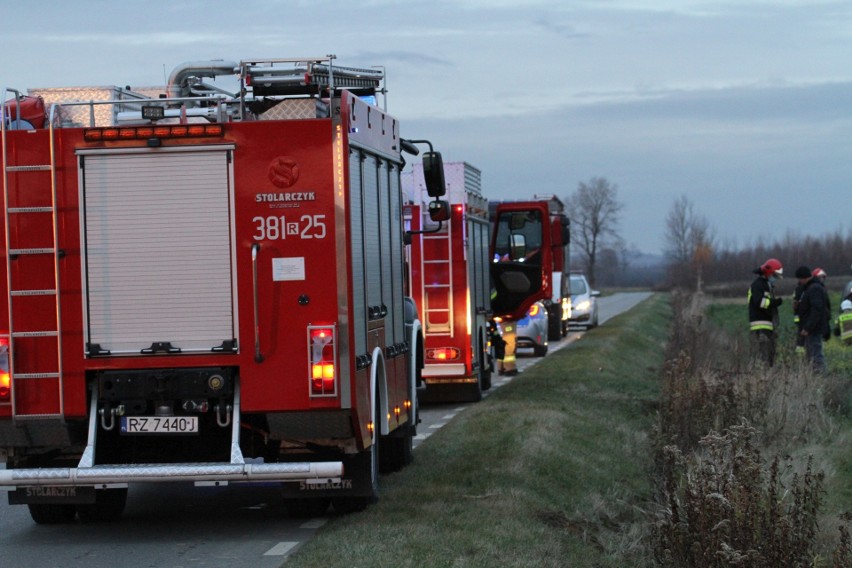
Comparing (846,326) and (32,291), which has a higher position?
(32,291)

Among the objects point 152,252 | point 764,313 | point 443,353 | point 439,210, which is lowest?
point 443,353

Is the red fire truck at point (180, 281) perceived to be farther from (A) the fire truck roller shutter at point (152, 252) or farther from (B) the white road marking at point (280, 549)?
(B) the white road marking at point (280, 549)

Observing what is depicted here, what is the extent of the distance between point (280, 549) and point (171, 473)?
0.89m

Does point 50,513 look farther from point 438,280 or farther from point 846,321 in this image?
point 846,321

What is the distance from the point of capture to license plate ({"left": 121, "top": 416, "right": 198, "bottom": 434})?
9.42 m

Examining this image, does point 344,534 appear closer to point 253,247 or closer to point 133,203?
point 253,247

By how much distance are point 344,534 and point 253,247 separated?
6.75 ft

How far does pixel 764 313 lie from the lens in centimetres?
2089

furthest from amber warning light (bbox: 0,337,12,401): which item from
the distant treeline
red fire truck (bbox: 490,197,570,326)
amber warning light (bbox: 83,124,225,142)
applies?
the distant treeline

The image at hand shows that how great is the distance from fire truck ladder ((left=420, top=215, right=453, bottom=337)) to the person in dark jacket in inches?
226

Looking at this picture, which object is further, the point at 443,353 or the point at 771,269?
the point at 771,269

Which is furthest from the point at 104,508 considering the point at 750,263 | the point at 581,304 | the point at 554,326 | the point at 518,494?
the point at 750,263

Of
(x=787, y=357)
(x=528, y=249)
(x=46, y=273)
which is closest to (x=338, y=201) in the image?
(x=46, y=273)

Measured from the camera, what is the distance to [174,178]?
30.7 feet
